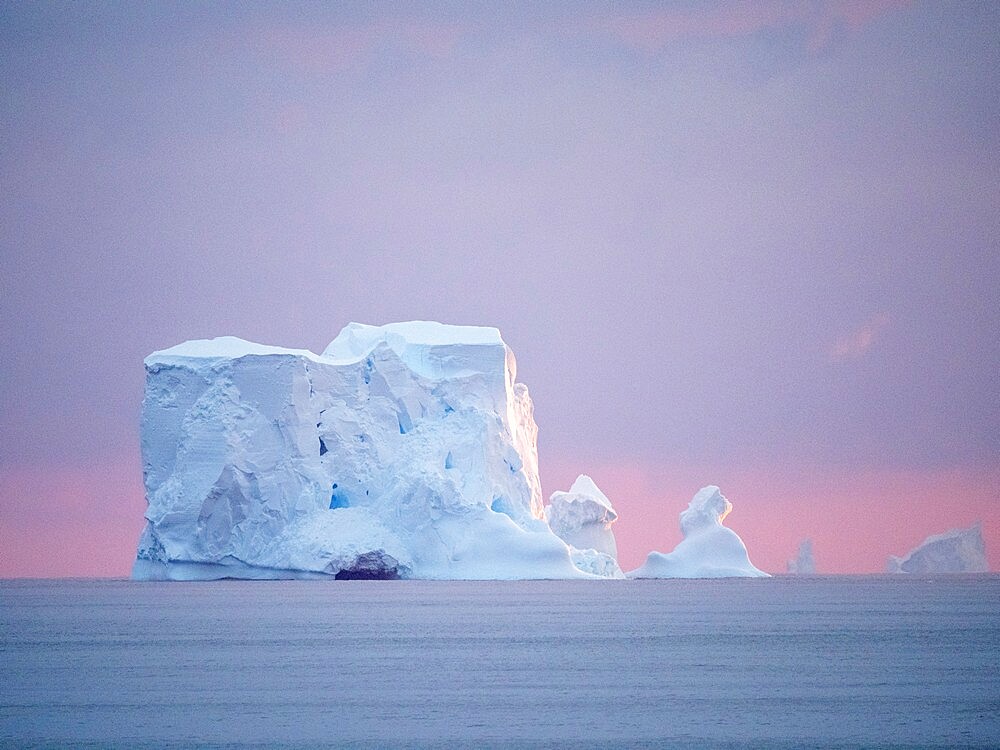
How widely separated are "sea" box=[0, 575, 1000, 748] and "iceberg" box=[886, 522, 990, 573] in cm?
2349

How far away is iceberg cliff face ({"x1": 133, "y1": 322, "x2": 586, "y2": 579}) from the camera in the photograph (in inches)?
1022

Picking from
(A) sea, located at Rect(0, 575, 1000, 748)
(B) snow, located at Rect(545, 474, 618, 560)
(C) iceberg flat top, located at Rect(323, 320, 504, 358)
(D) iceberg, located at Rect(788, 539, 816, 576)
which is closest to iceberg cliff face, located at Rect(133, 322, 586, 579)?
(C) iceberg flat top, located at Rect(323, 320, 504, 358)

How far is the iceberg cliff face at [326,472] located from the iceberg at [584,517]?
176 inches

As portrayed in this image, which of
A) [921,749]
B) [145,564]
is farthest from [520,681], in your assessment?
[145,564]

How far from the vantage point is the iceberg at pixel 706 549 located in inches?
1243

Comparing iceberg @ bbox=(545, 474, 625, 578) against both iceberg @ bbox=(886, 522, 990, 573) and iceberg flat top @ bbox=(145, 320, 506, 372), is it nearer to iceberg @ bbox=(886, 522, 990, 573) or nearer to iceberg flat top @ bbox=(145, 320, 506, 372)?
iceberg flat top @ bbox=(145, 320, 506, 372)

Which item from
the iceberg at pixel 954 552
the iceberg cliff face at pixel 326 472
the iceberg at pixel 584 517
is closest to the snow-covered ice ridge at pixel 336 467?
the iceberg cliff face at pixel 326 472

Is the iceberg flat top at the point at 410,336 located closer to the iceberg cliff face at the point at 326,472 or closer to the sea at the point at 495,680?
the iceberg cliff face at the point at 326,472

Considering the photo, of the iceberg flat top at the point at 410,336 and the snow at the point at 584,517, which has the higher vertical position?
the iceberg flat top at the point at 410,336

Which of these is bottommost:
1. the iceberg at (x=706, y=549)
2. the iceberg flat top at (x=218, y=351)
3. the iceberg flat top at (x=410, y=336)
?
the iceberg at (x=706, y=549)

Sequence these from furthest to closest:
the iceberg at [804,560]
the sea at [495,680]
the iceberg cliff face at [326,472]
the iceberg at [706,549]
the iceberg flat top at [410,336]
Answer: the iceberg at [804,560]
the iceberg at [706,549]
the iceberg flat top at [410,336]
the iceberg cliff face at [326,472]
the sea at [495,680]

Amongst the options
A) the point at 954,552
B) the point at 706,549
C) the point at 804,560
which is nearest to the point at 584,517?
the point at 706,549

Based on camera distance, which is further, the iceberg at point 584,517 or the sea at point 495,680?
the iceberg at point 584,517

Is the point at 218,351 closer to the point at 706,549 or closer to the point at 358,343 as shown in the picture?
the point at 358,343
